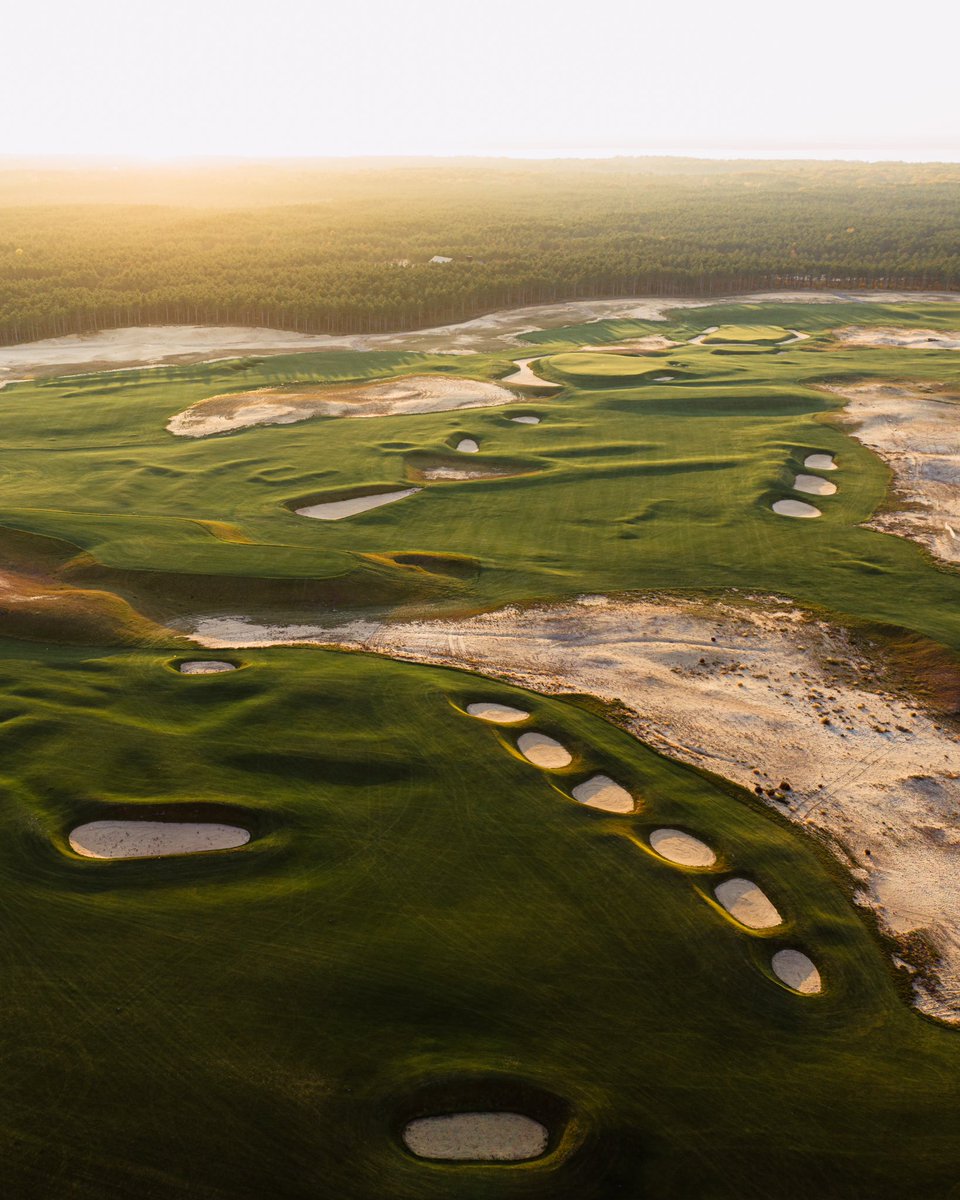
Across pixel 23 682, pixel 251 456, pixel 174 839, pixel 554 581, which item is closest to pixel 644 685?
pixel 554 581

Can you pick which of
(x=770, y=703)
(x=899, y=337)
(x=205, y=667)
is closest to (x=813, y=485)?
(x=770, y=703)

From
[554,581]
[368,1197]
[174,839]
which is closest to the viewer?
[368,1197]

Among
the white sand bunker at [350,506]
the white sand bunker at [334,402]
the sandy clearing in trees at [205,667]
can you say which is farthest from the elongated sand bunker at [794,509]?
the sandy clearing in trees at [205,667]

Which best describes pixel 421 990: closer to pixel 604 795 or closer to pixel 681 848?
pixel 681 848

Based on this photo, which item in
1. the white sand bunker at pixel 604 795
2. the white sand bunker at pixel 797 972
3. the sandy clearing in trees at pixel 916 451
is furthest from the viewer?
the sandy clearing in trees at pixel 916 451

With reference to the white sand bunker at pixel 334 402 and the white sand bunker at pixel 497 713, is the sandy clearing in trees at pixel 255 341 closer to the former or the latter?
the white sand bunker at pixel 334 402

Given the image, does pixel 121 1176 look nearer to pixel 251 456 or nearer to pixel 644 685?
pixel 644 685
